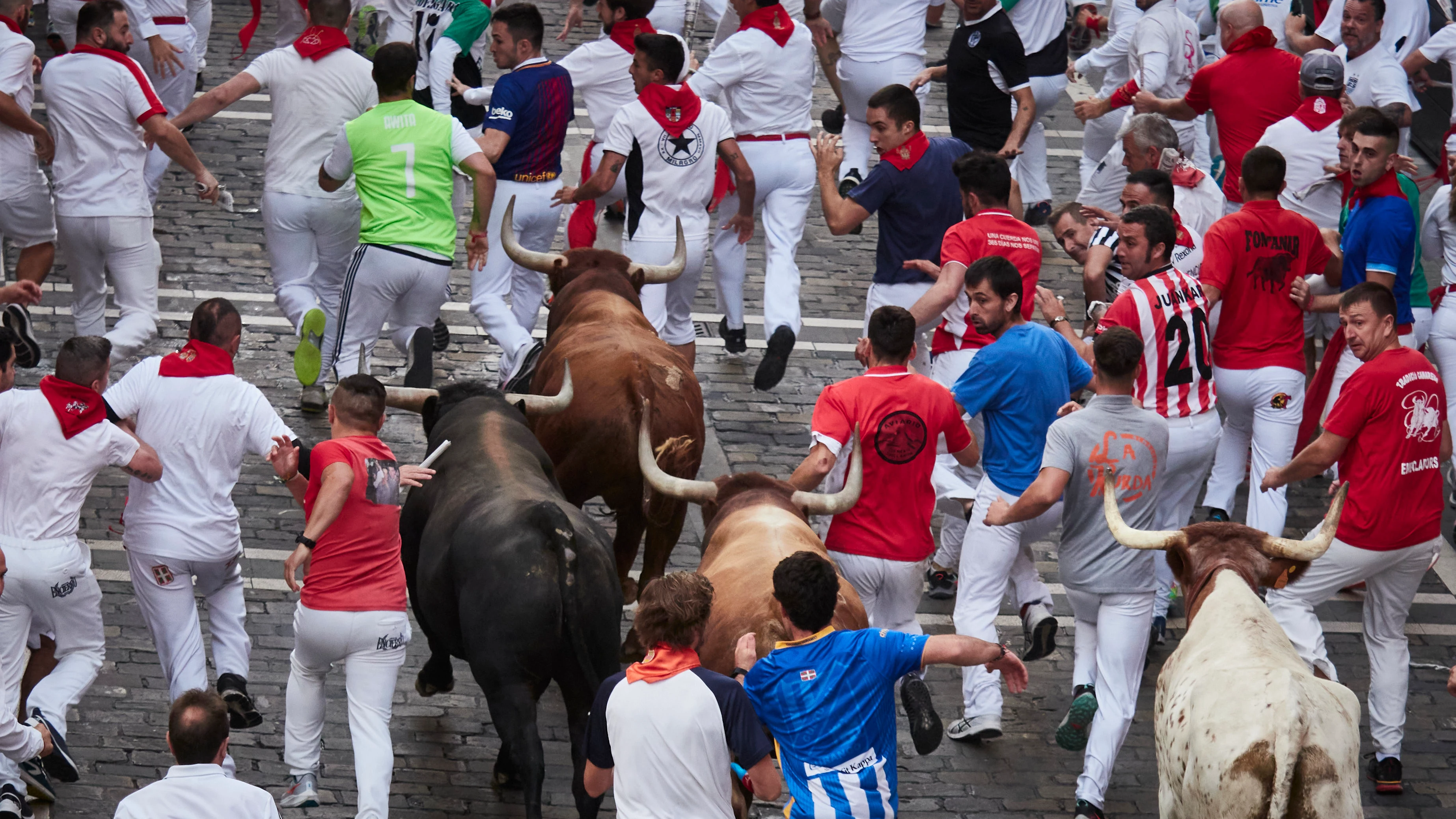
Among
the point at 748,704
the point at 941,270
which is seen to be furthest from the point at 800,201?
the point at 748,704

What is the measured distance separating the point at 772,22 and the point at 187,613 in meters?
6.97

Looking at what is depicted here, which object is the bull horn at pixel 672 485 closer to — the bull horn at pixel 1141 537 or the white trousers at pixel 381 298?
the bull horn at pixel 1141 537

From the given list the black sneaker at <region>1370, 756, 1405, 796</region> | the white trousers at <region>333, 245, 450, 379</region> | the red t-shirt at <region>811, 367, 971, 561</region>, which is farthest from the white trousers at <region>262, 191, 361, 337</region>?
the black sneaker at <region>1370, 756, 1405, 796</region>

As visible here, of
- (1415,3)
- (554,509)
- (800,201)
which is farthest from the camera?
(1415,3)

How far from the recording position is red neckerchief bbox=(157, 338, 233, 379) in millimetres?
8289

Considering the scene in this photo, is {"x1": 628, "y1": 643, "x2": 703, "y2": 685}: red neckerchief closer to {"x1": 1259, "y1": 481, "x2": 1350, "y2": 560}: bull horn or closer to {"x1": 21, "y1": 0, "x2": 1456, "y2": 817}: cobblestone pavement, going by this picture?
{"x1": 21, "y1": 0, "x2": 1456, "y2": 817}: cobblestone pavement

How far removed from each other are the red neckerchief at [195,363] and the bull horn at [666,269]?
10.4 ft

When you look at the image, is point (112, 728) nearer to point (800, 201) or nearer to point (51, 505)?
point (51, 505)

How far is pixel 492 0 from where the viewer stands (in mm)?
17234

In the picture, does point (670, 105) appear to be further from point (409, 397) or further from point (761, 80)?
point (409, 397)

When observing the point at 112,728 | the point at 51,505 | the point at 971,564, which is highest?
the point at 51,505

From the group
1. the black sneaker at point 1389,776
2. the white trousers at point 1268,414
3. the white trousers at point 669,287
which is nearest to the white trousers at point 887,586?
the black sneaker at point 1389,776

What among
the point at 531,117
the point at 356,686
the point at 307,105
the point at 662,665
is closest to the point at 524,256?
the point at 531,117

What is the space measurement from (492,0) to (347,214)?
584cm
